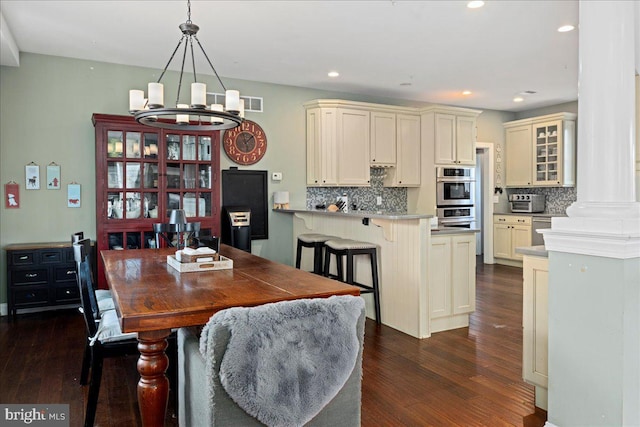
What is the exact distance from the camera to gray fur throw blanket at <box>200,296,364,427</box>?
1.42 m

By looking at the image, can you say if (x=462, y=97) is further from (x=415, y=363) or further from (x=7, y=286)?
(x=7, y=286)

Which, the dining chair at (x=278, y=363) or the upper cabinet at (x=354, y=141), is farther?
the upper cabinet at (x=354, y=141)

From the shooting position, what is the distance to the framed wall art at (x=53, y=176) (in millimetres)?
4934

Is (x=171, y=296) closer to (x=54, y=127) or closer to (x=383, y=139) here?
(x=54, y=127)

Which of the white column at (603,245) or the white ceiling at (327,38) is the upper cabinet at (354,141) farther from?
the white column at (603,245)

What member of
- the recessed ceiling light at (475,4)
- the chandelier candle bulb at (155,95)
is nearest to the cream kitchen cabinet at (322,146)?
the recessed ceiling light at (475,4)

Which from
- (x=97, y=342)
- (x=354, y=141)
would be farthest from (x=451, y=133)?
(x=97, y=342)

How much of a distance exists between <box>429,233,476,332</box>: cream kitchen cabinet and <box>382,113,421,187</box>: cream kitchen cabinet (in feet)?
8.96

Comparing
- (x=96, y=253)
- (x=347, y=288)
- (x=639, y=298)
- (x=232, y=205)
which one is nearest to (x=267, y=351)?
(x=347, y=288)

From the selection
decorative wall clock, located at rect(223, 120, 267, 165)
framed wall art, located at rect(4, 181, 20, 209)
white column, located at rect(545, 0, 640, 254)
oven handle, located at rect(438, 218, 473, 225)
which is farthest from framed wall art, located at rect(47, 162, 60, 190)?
oven handle, located at rect(438, 218, 473, 225)

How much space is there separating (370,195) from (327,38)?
2.97m

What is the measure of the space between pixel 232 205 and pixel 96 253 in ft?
5.41

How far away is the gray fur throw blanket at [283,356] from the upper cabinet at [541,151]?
6941 mm

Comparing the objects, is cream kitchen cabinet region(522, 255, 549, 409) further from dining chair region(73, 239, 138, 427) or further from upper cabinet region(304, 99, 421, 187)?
upper cabinet region(304, 99, 421, 187)
